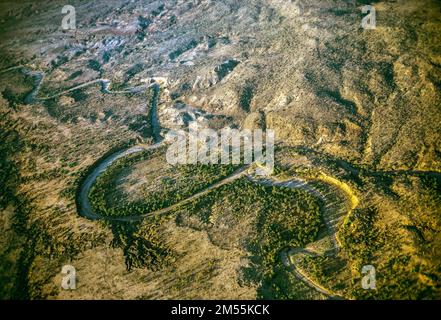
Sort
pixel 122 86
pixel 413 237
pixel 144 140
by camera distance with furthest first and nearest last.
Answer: pixel 122 86 → pixel 144 140 → pixel 413 237

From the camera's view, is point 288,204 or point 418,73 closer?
point 288,204

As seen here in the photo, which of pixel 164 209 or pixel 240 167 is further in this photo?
pixel 240 167

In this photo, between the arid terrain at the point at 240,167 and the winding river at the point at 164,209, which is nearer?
the arid terrain at the point at 240,167

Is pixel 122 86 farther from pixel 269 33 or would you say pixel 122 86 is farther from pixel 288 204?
pixel 288 204

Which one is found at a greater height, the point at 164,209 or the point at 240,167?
the point at 240,167

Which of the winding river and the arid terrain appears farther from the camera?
the winding river
